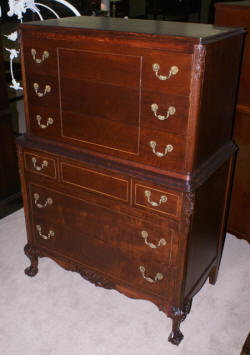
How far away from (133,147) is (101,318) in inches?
44.4

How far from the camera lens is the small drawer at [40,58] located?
197 centimetres

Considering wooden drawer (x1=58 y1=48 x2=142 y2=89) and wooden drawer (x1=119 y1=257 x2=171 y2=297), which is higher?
wooden drawer (x1=58 y1=48 x2=142 y2=89)

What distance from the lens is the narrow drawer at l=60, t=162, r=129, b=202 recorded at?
78.8 inches

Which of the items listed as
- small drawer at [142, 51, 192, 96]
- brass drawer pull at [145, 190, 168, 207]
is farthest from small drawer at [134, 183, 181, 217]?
small drawer at [142, 51, 192, 96]

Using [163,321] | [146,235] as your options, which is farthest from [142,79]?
[163,321]

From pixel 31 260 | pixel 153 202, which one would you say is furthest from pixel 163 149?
pixel 31 260

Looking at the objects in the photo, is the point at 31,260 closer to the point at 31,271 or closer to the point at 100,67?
the point at 31,271

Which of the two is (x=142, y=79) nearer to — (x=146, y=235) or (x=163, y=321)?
(x=146, y=235)

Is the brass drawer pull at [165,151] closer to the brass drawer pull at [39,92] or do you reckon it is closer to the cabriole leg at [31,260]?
the brass drawer pull at [39,92]

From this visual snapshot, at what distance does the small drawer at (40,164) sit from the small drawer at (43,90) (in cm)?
31

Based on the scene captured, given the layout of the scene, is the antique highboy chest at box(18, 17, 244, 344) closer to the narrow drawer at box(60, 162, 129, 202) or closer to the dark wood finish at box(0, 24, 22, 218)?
the narrow drawer at box(60, 162, 129, 202)

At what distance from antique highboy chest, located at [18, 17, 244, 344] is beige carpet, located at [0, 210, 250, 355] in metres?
0.19

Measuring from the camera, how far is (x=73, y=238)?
2371 millimetres

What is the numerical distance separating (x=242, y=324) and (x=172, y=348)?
47cm
